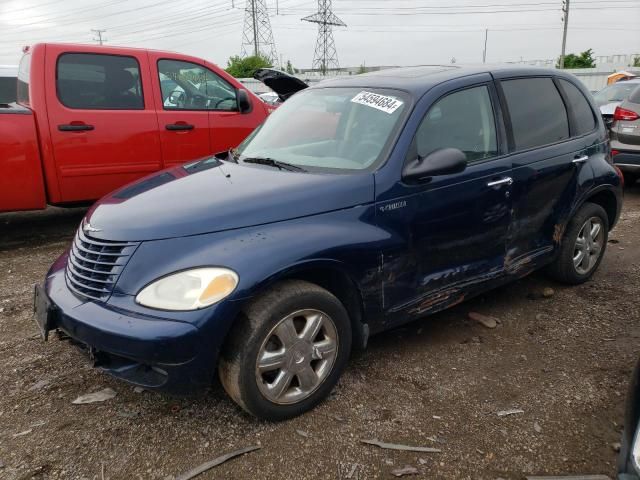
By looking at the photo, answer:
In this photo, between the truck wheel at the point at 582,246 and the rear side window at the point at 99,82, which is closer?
the truck wheel at the point at 582,246

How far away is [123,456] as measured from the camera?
8.06 ft

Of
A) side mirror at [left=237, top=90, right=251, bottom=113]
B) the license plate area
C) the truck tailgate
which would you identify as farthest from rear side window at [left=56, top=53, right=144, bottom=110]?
the license plate area

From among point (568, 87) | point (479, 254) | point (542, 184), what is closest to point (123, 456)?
point (479, 254)

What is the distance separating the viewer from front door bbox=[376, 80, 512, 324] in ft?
9.74

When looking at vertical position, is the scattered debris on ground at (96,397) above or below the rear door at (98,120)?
below

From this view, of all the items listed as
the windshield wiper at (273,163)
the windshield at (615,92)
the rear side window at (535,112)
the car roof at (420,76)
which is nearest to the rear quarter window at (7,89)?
the car roof at (420,76)

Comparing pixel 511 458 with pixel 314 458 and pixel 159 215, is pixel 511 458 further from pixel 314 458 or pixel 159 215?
pixel 159 215

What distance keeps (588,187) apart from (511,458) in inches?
96.4

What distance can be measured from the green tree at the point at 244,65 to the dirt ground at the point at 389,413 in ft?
171

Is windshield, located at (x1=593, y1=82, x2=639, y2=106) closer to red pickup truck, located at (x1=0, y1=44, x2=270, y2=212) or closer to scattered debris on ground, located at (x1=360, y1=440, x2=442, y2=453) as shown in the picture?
red pickup truck, located at (x1=0, y1=44, x2=270, y2=212)

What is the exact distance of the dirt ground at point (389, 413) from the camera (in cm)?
242

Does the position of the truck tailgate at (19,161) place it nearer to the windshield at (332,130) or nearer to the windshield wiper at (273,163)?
the windshield at (332,130)

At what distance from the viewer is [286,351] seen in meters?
2.58

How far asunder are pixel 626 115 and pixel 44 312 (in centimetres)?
A: 774
